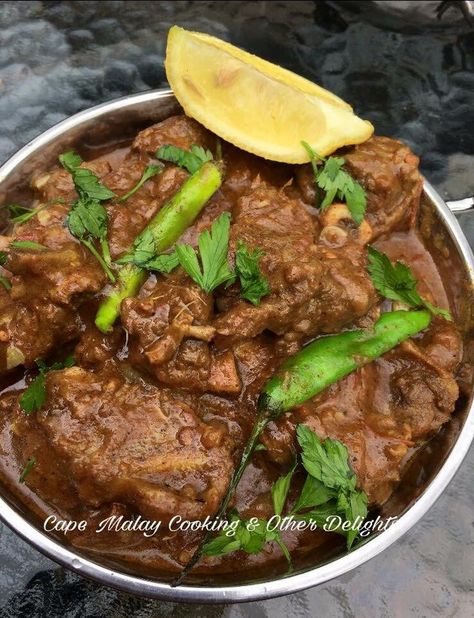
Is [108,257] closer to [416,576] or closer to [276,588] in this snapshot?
[276,588]

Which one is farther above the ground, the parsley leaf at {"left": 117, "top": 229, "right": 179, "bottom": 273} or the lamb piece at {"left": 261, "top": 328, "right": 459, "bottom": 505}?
the parsley leaf at {"left": 117, "top": 229, "right": 179, "bottom": 273}

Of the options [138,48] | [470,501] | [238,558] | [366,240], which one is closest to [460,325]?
[366,240]

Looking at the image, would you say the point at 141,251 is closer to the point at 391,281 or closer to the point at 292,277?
the point at 292,277

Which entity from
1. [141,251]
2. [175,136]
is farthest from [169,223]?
[175,136]

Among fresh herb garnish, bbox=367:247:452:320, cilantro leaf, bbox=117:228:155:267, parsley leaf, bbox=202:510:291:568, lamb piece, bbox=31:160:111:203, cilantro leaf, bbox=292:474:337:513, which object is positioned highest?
lamb piece, bbox=31:160:111:203

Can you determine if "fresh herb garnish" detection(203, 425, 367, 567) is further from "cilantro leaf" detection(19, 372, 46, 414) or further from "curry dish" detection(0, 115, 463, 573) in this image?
"cilantro leaf" detection(19, 372, 46, 414)

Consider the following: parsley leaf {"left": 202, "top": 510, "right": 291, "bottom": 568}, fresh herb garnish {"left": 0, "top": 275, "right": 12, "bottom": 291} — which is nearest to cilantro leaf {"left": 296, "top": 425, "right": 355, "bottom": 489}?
parsley leaf {"left": 202, "top": 510, "right": 291, "bottom": 568}

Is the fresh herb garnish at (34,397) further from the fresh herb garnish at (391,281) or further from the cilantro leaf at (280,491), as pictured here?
the fresh herb garnish at (391,281)

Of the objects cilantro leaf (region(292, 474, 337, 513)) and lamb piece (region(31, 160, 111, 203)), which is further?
lamb piece (region(31, 160, 111, 203))
